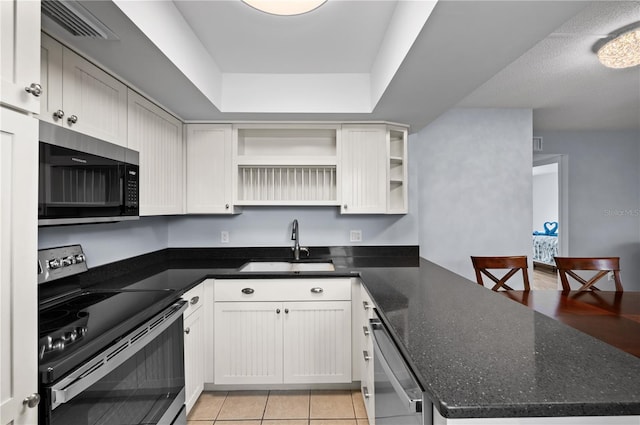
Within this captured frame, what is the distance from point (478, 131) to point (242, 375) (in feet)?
10.6

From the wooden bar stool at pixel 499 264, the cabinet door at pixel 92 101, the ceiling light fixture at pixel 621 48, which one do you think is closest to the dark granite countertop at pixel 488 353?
the wooden bar stool at pixel 499 264

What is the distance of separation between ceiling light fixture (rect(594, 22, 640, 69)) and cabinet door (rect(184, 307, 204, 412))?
316 cm

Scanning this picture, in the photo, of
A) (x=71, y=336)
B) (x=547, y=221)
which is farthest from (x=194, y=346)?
(x=547, y=221)

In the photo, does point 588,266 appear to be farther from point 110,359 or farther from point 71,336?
point 71,336

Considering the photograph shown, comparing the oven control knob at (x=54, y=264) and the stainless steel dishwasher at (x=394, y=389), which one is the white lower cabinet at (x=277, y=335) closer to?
the stainless steel dishwasher at (x=394, y=389)

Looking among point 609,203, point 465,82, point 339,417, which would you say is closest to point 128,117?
point 465,82

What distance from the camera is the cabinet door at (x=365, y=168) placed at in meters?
2.91

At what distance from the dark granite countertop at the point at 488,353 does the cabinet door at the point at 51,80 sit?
2.69 ft

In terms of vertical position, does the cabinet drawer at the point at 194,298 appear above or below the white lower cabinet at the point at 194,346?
above

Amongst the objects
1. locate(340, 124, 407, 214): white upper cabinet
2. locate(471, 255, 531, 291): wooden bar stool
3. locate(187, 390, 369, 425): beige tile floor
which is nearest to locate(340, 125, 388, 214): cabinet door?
locate(340, 124, 407, 214): white upper cabinet

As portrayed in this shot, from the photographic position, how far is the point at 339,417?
2.17 m

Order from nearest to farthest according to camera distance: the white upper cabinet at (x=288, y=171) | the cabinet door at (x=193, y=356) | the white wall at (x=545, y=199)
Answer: the cabinet door at (x=193, y=356) < the white upper cabinet at (x=288, y=171) < the white wall at (x=545, y=199)

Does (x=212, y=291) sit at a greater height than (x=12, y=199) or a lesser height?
lesser

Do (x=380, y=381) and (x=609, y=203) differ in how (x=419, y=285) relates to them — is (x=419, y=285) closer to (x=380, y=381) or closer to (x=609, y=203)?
(x=380, y=381)
